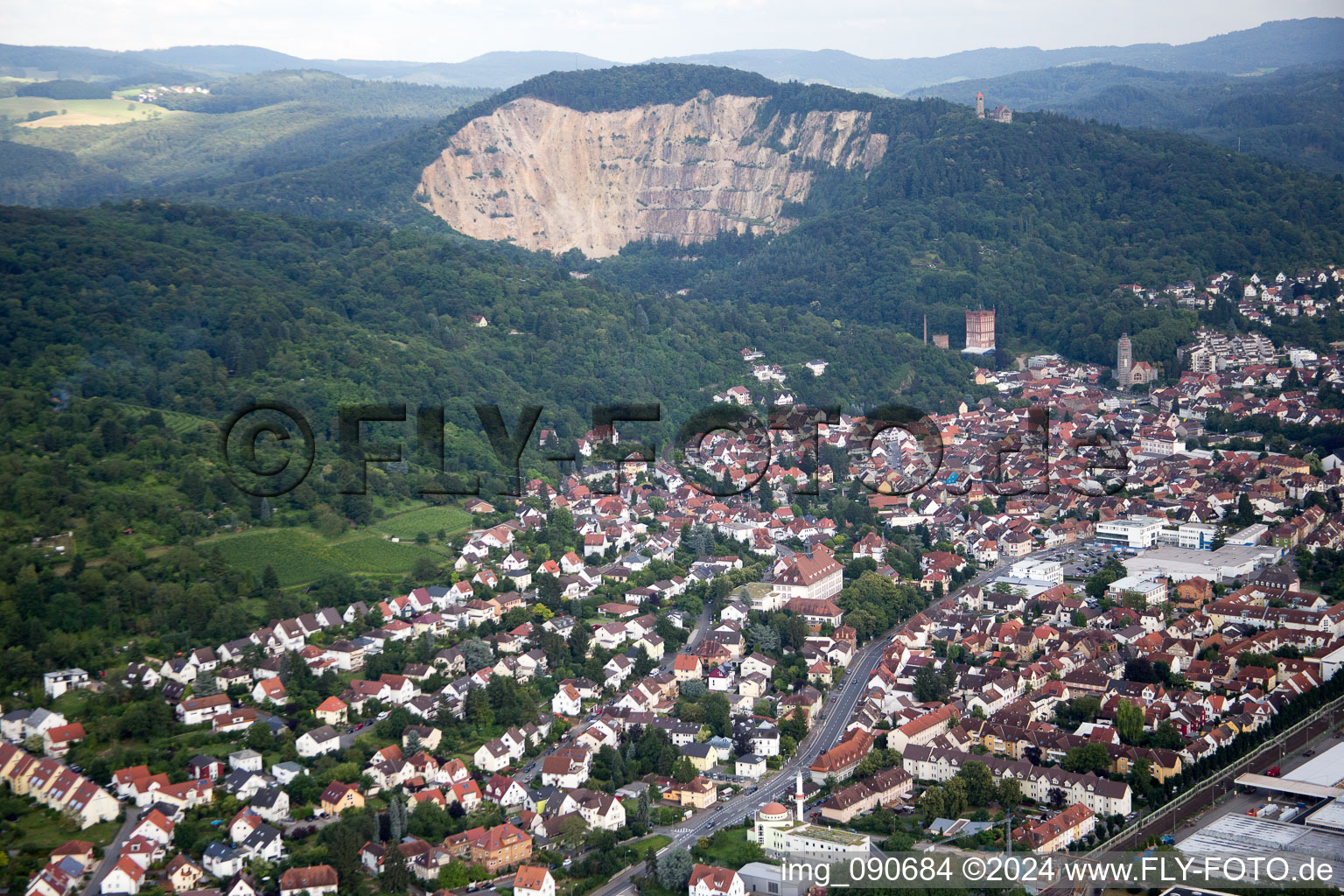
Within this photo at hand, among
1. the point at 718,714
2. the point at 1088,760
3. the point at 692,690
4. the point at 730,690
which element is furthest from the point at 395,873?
the point at 1088,760

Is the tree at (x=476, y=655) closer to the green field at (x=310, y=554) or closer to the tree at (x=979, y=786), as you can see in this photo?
the green field at (x=310, y=554)

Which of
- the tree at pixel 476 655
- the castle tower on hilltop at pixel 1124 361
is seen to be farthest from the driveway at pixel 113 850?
the castle tower on hilltop at pixel 1124 361

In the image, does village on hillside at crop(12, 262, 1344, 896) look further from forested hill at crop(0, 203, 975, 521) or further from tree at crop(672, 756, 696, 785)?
forested hill at crop(0, 203, 975, 521)

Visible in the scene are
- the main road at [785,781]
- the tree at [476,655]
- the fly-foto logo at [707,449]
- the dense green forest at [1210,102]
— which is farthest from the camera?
the dense green forest at [1210,102]

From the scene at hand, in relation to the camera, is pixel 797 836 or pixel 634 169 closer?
pixel 797 836

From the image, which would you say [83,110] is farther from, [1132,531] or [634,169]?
[1132,531]

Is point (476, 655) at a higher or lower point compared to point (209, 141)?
lower

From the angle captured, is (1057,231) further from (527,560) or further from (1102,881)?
(1102,881)

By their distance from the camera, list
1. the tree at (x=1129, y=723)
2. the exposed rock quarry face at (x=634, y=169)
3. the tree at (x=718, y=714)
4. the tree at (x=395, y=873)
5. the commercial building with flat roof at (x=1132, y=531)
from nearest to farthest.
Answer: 1. the tree at (x=395, y=873)
2. the tree at (x=1129, y=723)
3. the tree at (x=718, y=714)
4. the commercial building with flat roof at (x=1132, y=531)
5. the exposed rock quarry face at (x=634, y=169)

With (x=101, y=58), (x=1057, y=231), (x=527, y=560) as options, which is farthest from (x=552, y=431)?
(x=101, y=58)
